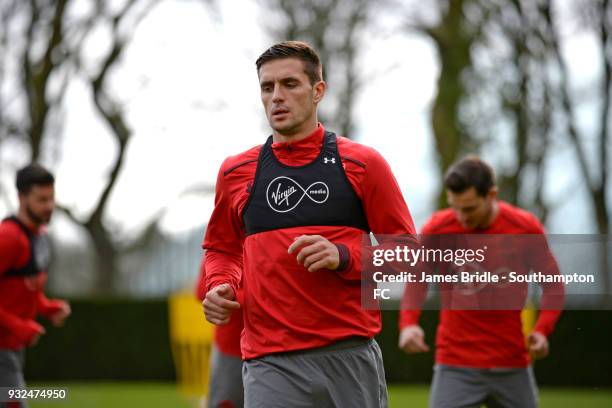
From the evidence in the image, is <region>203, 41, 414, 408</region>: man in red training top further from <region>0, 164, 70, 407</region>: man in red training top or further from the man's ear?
<region>0, 164, 70, 407</region>: man in red training top

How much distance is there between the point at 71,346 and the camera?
1917cm

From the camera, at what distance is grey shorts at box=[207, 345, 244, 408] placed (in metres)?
6.81

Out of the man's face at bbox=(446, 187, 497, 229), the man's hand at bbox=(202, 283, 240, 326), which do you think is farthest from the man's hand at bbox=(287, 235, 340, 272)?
the man's face at bbox=(446, 187, 497, 229)

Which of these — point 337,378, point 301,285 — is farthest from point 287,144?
point 337,378

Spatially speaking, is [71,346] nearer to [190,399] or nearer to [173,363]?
[173,363]

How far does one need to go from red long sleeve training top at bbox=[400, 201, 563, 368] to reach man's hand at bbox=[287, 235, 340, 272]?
228 centimetres

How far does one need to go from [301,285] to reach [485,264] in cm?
193

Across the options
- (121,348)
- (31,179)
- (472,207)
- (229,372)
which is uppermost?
(31,179)

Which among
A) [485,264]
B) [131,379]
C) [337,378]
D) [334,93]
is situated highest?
[334,93]

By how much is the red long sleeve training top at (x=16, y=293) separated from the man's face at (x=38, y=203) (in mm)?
155

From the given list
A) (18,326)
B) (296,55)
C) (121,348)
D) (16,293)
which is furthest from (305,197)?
(121,348)

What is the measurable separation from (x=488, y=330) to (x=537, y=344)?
367 millimetres

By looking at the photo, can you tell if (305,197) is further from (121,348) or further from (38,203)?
(121,348)

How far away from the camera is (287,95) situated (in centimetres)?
443
